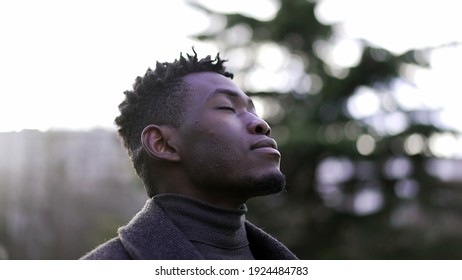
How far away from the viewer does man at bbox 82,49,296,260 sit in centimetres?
265

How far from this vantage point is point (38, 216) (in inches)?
535

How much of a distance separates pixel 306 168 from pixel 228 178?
9.99 meters

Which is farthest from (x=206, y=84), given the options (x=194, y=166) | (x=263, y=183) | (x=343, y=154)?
(x=343, y=154)

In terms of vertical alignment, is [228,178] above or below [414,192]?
below

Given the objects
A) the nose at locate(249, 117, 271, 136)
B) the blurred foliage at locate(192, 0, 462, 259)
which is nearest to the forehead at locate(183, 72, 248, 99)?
the nose at locate(249, 117, 271, 136)

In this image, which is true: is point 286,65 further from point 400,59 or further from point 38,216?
point 38,216

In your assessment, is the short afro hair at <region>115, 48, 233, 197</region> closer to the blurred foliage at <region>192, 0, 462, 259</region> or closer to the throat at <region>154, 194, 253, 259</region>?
the throat at <region>154, 194, 253, 259</region>

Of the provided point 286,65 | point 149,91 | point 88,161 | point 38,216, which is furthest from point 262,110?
point 149,91

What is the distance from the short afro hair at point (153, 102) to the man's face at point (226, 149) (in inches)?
2.8

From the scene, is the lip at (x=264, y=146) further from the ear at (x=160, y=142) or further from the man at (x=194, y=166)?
the ear at (x=160, y=142)

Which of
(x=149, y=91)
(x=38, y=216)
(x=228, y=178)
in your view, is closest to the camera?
(x=228, y=178)

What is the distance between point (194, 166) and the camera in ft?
8.88

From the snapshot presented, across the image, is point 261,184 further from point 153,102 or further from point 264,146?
point 153,102

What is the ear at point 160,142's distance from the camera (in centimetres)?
275
